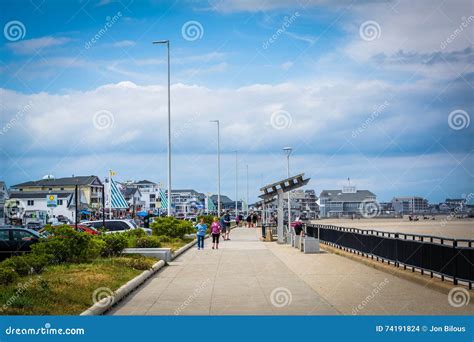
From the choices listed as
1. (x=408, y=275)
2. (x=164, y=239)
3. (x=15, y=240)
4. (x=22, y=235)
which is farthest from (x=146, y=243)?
(x=408, y=275)

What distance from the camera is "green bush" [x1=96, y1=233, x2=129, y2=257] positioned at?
76.1ft

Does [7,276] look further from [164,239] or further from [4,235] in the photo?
[164,239]

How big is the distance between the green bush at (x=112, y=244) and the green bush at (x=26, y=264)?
535 cm

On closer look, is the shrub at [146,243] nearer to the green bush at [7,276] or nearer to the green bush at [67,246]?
the green bush at [67,246]

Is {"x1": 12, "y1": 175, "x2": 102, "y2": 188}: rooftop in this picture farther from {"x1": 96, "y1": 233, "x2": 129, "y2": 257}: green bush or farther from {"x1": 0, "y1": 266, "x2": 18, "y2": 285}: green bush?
{"x1": 0, "y1": 266, "x2": 18, "y2": 285}: green bush

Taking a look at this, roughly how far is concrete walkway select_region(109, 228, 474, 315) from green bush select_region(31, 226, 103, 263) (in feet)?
7.89

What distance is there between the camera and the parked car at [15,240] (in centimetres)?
2470

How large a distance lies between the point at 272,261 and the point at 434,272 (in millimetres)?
10391

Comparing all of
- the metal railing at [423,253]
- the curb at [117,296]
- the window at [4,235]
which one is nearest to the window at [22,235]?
the window at [4,235]

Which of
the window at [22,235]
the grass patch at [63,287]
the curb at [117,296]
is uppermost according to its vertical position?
the window at [22,235]

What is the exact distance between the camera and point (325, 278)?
19016 millimetres

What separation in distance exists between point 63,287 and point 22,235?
1194 centimetres

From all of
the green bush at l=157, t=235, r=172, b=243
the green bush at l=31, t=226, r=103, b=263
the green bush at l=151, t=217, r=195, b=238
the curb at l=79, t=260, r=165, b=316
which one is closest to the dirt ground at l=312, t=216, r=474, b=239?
the green bush at l=151, t=217, r=195, b=238
